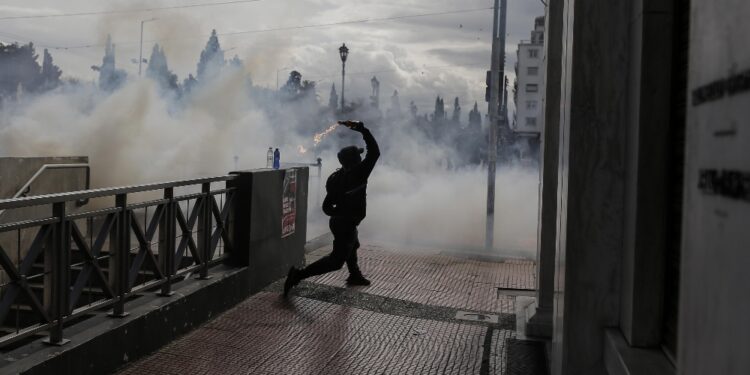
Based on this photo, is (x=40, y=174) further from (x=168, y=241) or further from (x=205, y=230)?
(x=168, y=241)

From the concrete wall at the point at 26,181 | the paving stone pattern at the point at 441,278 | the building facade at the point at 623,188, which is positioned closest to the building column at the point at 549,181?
the paving stone pattern at the point at 441,278

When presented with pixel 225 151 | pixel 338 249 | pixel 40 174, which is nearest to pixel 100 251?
pixel 338 249

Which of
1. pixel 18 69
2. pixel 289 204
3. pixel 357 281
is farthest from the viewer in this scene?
pixel 18 69

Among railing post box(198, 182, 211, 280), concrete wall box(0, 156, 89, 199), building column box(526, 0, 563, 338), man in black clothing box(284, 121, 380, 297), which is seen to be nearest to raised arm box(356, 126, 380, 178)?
man in black clothing box(284, 121, 380, 297)

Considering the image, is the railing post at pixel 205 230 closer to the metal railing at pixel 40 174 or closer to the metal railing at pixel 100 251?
the metal railing at pixel 100 251

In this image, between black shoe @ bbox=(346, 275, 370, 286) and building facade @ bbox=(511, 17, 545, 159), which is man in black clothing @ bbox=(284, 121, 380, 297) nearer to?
black shoe @ bbox=(346, 275, 370, 286)

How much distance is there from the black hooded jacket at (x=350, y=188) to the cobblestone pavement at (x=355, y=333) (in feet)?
3.20

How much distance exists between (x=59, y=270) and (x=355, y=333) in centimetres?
284

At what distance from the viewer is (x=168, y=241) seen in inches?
249

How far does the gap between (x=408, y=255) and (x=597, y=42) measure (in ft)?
26.6

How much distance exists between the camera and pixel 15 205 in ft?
14.0

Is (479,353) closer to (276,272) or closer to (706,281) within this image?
(276,272)

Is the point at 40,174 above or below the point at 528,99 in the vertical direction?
below

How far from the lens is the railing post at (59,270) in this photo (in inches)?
184
